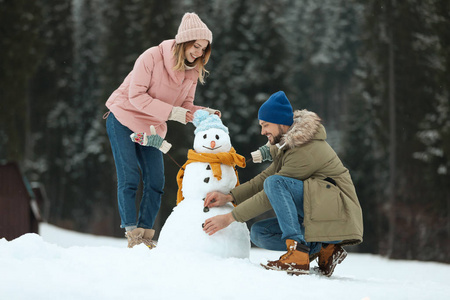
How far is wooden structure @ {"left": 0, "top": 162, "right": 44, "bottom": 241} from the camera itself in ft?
39.1

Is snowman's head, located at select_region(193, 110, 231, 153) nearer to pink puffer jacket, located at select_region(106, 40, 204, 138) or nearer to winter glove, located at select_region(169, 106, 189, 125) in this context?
winter glove, located at select_region(169, 106, 189, 125)

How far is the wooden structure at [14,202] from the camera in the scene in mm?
11914

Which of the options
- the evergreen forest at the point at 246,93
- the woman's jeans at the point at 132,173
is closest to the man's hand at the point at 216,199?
the woman's jeans at the point at 132,173

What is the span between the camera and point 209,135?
14.3ft

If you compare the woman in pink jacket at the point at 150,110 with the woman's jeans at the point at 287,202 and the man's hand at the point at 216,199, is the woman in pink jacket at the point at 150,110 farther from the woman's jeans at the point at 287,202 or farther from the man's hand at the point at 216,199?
the woman's jeans at the point at 287,202

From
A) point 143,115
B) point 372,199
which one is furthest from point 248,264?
point 372,199

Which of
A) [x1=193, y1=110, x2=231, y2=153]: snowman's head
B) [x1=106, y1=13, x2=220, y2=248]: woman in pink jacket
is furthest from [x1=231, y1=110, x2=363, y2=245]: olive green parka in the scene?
[x1=106, y1=13, x2=220, y2=248]: woman in pink jacket

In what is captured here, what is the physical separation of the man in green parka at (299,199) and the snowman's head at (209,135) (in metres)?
0.38

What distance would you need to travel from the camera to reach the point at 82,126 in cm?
2456

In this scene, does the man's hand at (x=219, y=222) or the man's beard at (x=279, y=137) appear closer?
the man's hand at (x=219, y=222)

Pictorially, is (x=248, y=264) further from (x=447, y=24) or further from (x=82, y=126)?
(x=82, y=126)

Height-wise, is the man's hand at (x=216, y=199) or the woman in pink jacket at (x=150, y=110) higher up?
the woman in pink jacket at (x=150, y=110)

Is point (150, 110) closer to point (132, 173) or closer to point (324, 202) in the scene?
point (132, 173)

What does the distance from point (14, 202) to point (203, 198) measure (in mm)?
9182
